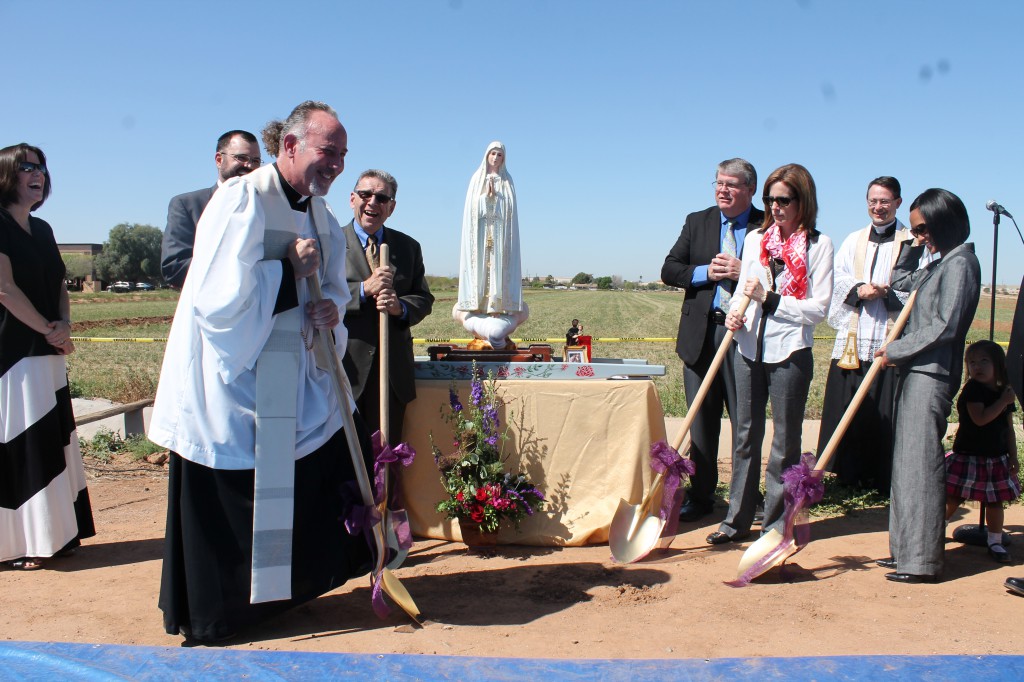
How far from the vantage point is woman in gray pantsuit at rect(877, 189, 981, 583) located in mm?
3928

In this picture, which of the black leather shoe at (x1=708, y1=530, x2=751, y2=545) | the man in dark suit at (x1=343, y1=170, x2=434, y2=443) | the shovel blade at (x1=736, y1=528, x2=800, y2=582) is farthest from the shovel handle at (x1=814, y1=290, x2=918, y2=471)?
the man in dark suit at (x1=343, y1=170, x2=434, y2=443)

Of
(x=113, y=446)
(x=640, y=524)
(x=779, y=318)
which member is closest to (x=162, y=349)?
(x=113, y=446)

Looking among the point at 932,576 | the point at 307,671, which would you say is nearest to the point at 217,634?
the point at 307,671

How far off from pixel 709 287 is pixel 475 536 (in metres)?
2.09

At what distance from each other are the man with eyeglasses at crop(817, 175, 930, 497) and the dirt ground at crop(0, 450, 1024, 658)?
1228mm

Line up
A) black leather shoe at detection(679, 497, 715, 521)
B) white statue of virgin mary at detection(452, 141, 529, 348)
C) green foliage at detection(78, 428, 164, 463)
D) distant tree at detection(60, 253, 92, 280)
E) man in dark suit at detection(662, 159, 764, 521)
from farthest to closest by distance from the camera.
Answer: distant tree at detection(60, 253, 92, 280), green foliage at detection(78, 428, 164, 463), white statue of virgin mary at detection(452, 141, 529, 348), black leather shoe at detection(679, 497, 715, 521), man in dark suit at detection(662, 159, 764, 521)

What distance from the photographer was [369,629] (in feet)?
11.5

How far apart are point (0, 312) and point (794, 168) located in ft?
14.4

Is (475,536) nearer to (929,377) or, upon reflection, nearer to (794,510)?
(794,510)

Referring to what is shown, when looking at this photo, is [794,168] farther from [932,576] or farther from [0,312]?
[0,312]

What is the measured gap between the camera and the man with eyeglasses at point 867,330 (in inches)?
223

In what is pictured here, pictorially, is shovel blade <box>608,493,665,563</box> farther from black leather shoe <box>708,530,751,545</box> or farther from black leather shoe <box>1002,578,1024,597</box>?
black leather shoe <box>1002,578,1024,597</box>

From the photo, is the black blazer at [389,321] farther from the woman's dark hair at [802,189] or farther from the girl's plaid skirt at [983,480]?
the girl's plaid skirt at [983,480]

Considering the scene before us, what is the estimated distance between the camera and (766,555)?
4.09 m
